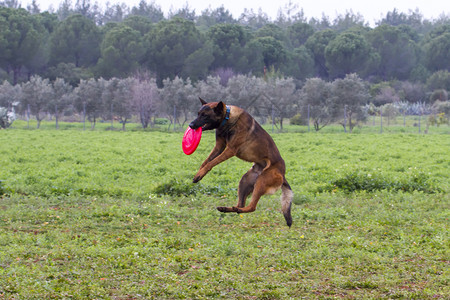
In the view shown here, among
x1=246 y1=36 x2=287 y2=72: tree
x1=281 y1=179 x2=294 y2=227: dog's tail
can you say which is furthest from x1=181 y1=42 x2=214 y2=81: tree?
x1=281 y1=179 x2=294 y2=227: dog's tail

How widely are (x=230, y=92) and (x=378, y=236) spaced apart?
37.8m

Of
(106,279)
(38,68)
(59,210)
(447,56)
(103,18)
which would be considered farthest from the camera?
(103,18)

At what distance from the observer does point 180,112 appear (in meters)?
46.7

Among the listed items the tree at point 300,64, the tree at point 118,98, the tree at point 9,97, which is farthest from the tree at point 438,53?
the tree at point 9,97

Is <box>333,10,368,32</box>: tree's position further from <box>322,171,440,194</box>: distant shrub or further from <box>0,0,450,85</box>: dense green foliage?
<box>322,171,440,194</box>: distant shrub

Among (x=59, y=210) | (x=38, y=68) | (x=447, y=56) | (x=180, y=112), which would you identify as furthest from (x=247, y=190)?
(x=447, y=56)

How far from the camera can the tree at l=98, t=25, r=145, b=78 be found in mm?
73562

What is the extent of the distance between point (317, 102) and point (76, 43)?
4830 centimetres

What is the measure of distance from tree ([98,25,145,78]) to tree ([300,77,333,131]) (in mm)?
35044

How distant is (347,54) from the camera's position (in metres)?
85.2

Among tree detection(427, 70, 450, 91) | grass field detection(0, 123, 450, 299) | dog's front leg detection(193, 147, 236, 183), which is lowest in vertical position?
grass field detection(0, 123, 450, 299)

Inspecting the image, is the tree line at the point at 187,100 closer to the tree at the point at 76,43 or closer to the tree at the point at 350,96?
the tree at the point at 350,96

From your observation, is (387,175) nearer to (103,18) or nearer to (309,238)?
(309,238)

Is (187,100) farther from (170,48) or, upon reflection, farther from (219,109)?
(219,109)
